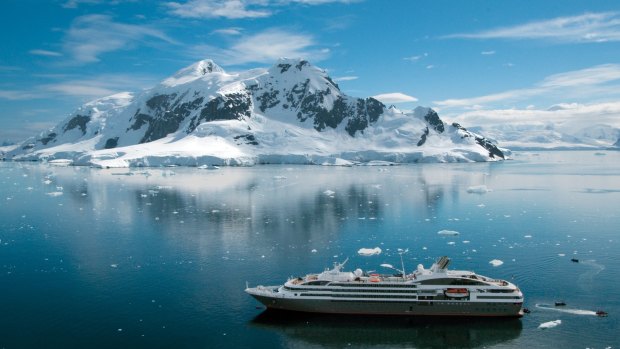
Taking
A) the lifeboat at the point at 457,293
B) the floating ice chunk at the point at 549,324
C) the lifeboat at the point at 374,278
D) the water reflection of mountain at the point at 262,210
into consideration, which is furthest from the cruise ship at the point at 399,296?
the water reflection of mountain at the point at 262,210

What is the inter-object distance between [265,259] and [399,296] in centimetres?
1788

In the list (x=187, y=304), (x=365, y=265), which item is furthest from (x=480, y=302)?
(x=187, y=304)

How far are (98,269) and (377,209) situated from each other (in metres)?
49.2

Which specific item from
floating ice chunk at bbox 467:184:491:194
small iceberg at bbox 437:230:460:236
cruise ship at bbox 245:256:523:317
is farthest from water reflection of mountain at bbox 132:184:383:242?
cruise ship at bbox 245:256:523:317

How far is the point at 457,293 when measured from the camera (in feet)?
130

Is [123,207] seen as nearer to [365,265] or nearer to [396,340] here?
[365,265]

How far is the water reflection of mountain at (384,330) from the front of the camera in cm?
3512

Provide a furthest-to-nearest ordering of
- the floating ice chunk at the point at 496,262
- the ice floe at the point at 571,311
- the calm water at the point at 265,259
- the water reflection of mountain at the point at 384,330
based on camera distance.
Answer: the floating ice chunk at the point at 496,262 < the ice floe at the point at 571,311 < the calm water at the point at 265,259 < the water reflection of mountain at the point at 384,330

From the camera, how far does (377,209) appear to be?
A: 8706cm

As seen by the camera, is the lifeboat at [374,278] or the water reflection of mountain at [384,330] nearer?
the water reflection of mountain at [384,330]

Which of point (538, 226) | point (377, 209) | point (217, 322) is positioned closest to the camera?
point (217, 322)

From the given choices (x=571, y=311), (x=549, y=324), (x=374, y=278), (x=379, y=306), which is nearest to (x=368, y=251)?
(x=374, y=278)

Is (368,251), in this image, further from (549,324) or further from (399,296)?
(549,324)

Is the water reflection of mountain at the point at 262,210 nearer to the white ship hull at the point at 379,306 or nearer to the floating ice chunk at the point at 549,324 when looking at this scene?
the white ship hull at the point at 379,306
